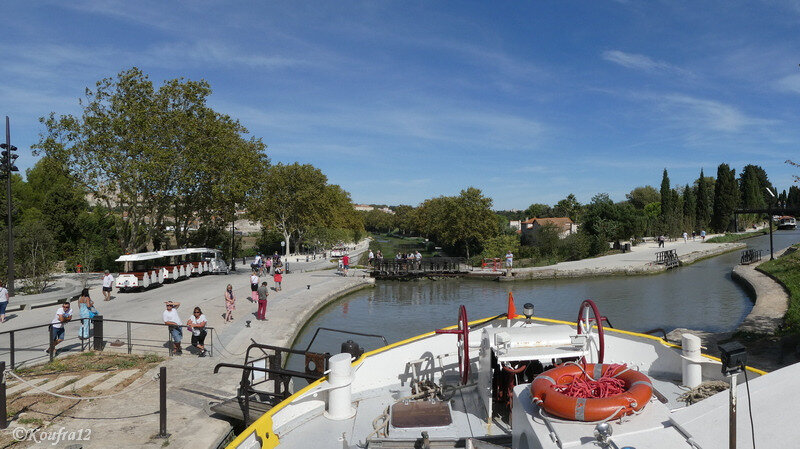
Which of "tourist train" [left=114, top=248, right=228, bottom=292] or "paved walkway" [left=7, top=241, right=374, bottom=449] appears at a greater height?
"tourist train" [left=114, top=248, right=228, bottom=292]

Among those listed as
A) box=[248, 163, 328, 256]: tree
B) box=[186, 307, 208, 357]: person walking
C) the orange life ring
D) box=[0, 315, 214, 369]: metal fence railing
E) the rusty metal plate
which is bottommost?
box=[0, 315, 214, 369]: metal fence railing

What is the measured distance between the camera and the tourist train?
2239cm

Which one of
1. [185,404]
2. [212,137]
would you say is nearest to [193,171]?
[212,137]

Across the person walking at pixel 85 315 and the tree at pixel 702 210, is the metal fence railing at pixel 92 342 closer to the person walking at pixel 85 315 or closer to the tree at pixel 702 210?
the person walking at pixel 85 315

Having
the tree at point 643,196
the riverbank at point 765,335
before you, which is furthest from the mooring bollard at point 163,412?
the tree at point 643,196

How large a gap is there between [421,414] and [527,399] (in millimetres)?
1523

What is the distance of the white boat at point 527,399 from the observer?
10.3ft

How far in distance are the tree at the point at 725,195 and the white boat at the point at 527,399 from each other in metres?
74.5

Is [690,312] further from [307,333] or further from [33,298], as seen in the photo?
[33,298]

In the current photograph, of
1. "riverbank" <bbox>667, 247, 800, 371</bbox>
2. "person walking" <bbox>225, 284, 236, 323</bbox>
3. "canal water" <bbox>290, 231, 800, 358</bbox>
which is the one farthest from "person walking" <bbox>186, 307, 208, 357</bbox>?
"riverbank" <bbox>667, 247, 800, 371</bbox>

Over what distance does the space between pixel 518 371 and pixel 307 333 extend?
13.7m

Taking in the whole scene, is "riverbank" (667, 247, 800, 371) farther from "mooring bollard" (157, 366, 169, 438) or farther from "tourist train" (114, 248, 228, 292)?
"tourist train" (114, 248, 228, 292)

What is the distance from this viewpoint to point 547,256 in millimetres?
40188

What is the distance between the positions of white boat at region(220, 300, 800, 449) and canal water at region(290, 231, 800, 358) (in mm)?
8397
